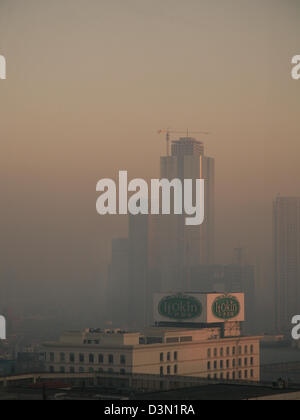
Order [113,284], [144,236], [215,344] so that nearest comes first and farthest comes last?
[215,344] < [113,284] < [144,236]

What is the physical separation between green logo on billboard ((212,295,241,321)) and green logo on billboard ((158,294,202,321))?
872mm

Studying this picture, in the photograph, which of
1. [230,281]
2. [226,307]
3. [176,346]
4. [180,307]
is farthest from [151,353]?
[230,281]

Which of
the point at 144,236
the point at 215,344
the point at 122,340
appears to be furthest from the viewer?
the point at 144,236

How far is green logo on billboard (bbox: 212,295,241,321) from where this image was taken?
5109 cm

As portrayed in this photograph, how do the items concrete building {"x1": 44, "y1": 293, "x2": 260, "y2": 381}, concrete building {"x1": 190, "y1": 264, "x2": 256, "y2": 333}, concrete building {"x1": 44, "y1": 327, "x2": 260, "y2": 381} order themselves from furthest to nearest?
concrete building {"x1": 190, "y1": 264, "x2": 256, "y2": 333}, concrete building {"x1": 44, "y1": 293, "x2": 260, "y2": 381}, concrete building {"x1": 44, "y1": 327, "x2": 260, "y2": 381}

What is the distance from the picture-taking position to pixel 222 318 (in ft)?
169

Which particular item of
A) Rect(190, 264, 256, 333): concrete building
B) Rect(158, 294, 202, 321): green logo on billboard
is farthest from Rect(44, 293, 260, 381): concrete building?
Rect(190, 264, 256, 333): concrete building

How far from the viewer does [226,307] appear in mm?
51656

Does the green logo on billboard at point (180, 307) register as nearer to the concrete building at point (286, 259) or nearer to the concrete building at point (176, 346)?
the concrete building at point (176, 346)

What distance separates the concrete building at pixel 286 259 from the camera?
95.8m

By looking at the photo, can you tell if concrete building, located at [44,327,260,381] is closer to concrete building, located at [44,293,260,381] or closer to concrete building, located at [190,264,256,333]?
concrete building, located at [44,293,260,381]
